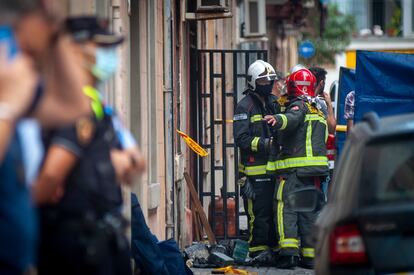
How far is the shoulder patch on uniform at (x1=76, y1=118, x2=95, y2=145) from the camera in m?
5.83

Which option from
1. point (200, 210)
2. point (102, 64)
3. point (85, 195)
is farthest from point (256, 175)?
point (102, 64)

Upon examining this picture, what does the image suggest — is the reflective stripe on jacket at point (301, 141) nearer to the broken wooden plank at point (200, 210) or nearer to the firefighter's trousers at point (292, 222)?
the firefighter's trousers at point (292, 222)

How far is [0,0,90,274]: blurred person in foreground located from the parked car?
66.3 inches

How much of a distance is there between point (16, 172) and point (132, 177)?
5.00 feet

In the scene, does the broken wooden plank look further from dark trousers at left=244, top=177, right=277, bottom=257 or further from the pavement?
the pavement

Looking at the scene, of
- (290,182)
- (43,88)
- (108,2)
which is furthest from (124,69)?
(43,88)

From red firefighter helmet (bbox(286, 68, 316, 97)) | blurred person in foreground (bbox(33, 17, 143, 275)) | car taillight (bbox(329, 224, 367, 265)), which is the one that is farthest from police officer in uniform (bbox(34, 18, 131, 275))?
red firefighter helmet (bbox(286, 68, 316, 97))

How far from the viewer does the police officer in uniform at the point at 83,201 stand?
19.1ft

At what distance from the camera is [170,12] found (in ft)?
43.5

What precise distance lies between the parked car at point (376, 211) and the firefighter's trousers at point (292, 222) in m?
5.93

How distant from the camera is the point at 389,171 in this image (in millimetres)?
6469

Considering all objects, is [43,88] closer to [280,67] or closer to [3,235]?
[3,235]

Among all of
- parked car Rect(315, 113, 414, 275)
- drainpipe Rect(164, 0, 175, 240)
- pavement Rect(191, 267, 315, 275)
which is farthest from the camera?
drainpipe Rect(164, 0, 175, 240)

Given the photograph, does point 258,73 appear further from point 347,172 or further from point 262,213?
point 347,172
